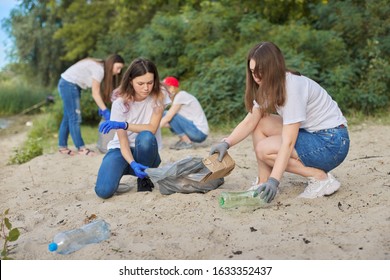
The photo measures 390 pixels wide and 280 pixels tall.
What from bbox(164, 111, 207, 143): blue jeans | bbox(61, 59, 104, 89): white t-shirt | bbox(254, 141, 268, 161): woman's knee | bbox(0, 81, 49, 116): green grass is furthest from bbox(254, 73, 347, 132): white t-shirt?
bbox(0, 81, 49, 116): green grass

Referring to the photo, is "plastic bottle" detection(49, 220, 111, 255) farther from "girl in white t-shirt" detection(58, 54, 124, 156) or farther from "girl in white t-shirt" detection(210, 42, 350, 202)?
"girl in white t-shirt" detection(58, 54, 124, 156)

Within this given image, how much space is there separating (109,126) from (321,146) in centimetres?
148

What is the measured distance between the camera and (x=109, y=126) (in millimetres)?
3715

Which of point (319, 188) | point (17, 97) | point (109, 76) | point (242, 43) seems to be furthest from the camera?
point (17, 97)

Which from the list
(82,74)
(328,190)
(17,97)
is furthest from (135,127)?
(17,97)

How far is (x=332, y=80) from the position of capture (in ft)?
24.7

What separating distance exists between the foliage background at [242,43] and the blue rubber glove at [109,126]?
12.4 feet

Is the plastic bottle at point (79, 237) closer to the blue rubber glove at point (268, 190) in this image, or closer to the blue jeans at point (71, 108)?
the blue rubber glove at point (268, 190)

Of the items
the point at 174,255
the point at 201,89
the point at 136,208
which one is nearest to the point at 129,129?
the point at 136,208

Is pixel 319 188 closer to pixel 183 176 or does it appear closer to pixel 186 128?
pixel 183 176

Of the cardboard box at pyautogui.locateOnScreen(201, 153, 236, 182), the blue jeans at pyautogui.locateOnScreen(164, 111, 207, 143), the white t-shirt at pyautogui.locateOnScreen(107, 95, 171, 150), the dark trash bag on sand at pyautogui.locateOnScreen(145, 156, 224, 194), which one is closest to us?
the cardboard box at pyautogui.locateOnScreen(201, 153, 236, 182)

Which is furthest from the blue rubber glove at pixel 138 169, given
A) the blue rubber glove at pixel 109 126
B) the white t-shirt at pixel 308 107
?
the white t-shirt at pixel 308 107

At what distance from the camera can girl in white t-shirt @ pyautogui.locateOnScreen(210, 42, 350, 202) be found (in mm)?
3143
